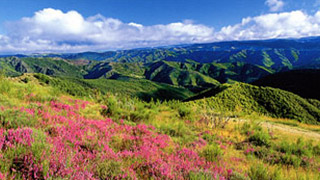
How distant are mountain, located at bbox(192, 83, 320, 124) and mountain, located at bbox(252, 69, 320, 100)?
24134 millimetres

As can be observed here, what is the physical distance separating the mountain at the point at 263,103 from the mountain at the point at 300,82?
950 inches

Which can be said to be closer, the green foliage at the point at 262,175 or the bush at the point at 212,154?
the green foliage at the point at 262,175

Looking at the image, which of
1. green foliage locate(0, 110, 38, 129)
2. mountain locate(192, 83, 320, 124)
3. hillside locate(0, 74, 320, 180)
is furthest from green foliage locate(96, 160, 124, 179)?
mountain locate(192, 83, 320, 124)

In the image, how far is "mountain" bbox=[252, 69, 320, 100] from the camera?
5566 cm

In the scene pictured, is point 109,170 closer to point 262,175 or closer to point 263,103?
point 262,175

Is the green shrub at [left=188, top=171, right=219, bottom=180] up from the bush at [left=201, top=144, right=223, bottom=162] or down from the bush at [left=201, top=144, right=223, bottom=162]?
up

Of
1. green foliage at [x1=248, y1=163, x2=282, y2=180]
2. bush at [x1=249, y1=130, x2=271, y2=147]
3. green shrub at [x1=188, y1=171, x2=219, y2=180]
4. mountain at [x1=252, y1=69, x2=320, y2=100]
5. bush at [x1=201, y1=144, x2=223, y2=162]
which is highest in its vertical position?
green shrub at [x1=188, y1=171, x2=219, y2=180]

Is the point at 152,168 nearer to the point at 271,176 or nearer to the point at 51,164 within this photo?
the point at 51,164

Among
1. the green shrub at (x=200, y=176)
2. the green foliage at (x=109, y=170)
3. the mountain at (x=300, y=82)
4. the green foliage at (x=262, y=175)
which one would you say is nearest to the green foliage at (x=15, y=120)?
the green foliage at (x=109, y=170)

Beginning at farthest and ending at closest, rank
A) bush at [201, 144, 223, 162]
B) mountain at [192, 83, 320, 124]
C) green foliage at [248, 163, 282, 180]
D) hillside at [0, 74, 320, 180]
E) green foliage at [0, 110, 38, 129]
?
mountain at [192, 83, 320, 124]
bush at [201, 144, 223, 162]
green foliage at [0, 110, 38, 129]
green foliage at [248, 163, 282, 180]
hillside at [0, 74, 320, 180]

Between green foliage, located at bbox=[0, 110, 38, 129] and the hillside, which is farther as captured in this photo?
green foliage, located at bbox=[0, 110, 38, 129]

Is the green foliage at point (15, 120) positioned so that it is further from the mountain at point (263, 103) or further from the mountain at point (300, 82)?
the mountain at point (300, 82)

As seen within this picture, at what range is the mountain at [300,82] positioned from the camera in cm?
5566

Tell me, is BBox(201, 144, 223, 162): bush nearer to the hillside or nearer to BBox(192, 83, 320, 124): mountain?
the hillside
